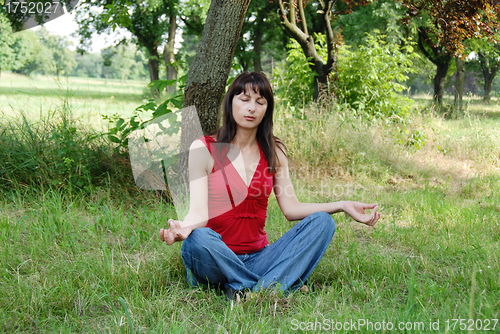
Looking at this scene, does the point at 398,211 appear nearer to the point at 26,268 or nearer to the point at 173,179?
the point at 173,179

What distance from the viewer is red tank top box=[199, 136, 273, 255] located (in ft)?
7.75

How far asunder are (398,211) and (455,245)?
1.08m

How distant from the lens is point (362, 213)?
2297mm

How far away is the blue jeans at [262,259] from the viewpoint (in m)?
2.11

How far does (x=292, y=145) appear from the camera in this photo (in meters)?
5.63

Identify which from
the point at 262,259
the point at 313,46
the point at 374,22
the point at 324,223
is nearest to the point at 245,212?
the point at 262,259

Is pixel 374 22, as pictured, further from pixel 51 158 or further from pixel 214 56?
pixel 51 158

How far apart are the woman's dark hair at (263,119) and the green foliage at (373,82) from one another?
469cm

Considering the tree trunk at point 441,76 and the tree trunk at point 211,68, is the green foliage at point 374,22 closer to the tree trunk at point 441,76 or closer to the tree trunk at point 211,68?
the tree trunk at point 441,76

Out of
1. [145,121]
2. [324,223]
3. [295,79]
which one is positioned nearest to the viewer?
[324,223]

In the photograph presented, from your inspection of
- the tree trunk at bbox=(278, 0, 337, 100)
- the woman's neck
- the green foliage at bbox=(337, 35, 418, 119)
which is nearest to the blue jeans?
the woman's neck

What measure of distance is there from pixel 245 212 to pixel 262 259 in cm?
31

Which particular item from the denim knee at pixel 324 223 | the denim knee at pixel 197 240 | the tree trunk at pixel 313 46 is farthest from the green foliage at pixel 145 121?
the tree trunk at pixel 313 46

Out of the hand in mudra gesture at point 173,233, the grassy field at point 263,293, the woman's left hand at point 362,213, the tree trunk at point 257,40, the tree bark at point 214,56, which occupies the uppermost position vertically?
the tree trunk at point 257,40
